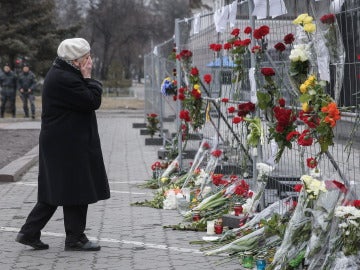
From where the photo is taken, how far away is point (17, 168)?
1329 cm

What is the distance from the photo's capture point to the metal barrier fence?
6070 millimetres

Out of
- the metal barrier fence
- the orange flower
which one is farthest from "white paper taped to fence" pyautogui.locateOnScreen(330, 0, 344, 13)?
the orange flower

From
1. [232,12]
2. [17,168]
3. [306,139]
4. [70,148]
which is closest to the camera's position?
[306,139]

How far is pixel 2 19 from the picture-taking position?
37125 millimetres

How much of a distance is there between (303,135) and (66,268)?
2072mm

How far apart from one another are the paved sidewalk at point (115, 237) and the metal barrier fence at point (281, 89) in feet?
3.05

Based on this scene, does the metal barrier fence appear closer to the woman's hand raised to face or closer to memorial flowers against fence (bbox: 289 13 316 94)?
memorial flowers against fence (bbox: 289 13 316 94)

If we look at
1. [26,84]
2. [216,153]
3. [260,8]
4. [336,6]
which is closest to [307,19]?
[336,6]

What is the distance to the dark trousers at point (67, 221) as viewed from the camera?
718 centimetres

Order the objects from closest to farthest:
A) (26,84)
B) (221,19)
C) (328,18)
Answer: (328,18) < (221,19) < (26,84)

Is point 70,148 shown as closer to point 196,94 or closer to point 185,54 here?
point 196,94

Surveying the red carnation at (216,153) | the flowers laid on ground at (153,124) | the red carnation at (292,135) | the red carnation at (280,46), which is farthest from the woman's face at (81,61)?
the flowers laid on ground at (153,124)

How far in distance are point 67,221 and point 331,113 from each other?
2605mm

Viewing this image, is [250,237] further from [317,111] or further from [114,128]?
[114,128]
